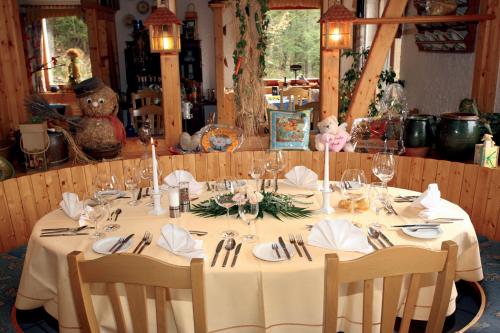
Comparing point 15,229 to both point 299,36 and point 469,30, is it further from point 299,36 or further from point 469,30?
point 299,36

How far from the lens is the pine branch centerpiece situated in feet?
7.65

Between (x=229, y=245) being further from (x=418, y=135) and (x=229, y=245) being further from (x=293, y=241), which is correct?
(x=418, y=135)

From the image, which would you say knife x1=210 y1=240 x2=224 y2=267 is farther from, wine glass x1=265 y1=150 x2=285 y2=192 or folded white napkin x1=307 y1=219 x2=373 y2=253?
wine glass x1=265 y1=150 x2=285 y2=192

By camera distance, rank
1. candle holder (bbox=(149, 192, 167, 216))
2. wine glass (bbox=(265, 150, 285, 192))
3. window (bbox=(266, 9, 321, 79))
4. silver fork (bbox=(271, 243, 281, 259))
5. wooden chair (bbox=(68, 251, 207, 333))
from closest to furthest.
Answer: wooden chair (bbox=(68, 251, 207, 333)), silver fork (bbox=(271, 243, 281, 259)), candle holder (bbox=(149, 192, 167, 216)), wine glass (bbox=(265, 150, 285, 192)), window (bbox=(266, 9, 321, 79))

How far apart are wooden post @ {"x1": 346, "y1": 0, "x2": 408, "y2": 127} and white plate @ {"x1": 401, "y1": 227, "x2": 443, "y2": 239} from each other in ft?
7.32

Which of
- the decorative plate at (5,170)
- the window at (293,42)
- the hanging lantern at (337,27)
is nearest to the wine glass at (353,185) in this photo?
the hanging lantern at (337,27)

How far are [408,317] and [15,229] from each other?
96.2 inches

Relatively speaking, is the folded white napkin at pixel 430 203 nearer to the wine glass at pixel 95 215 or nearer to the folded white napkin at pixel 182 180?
the folded white napkin at pixel 182 180

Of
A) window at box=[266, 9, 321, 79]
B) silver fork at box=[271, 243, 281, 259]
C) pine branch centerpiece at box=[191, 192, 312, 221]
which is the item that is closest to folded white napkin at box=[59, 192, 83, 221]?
pine branch centerpiece at box=[191, 192, 312, 221]

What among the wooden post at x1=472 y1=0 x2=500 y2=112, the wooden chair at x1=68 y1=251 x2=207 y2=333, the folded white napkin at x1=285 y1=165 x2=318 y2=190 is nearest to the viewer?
the wooden chair at x1=68 y1=251 x2=207 y2=333

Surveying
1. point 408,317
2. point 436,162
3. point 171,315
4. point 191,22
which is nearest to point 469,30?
point 436,162

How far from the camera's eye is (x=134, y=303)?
148 centimetres

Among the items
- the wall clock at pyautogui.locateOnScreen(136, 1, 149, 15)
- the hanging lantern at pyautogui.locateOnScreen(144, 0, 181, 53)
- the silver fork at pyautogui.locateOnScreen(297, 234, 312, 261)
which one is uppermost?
the wall clock at pyautogui.locateOnScreen(136, 1, 149, 15)

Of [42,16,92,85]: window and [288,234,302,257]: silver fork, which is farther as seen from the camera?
[42,16,92,85]: window
